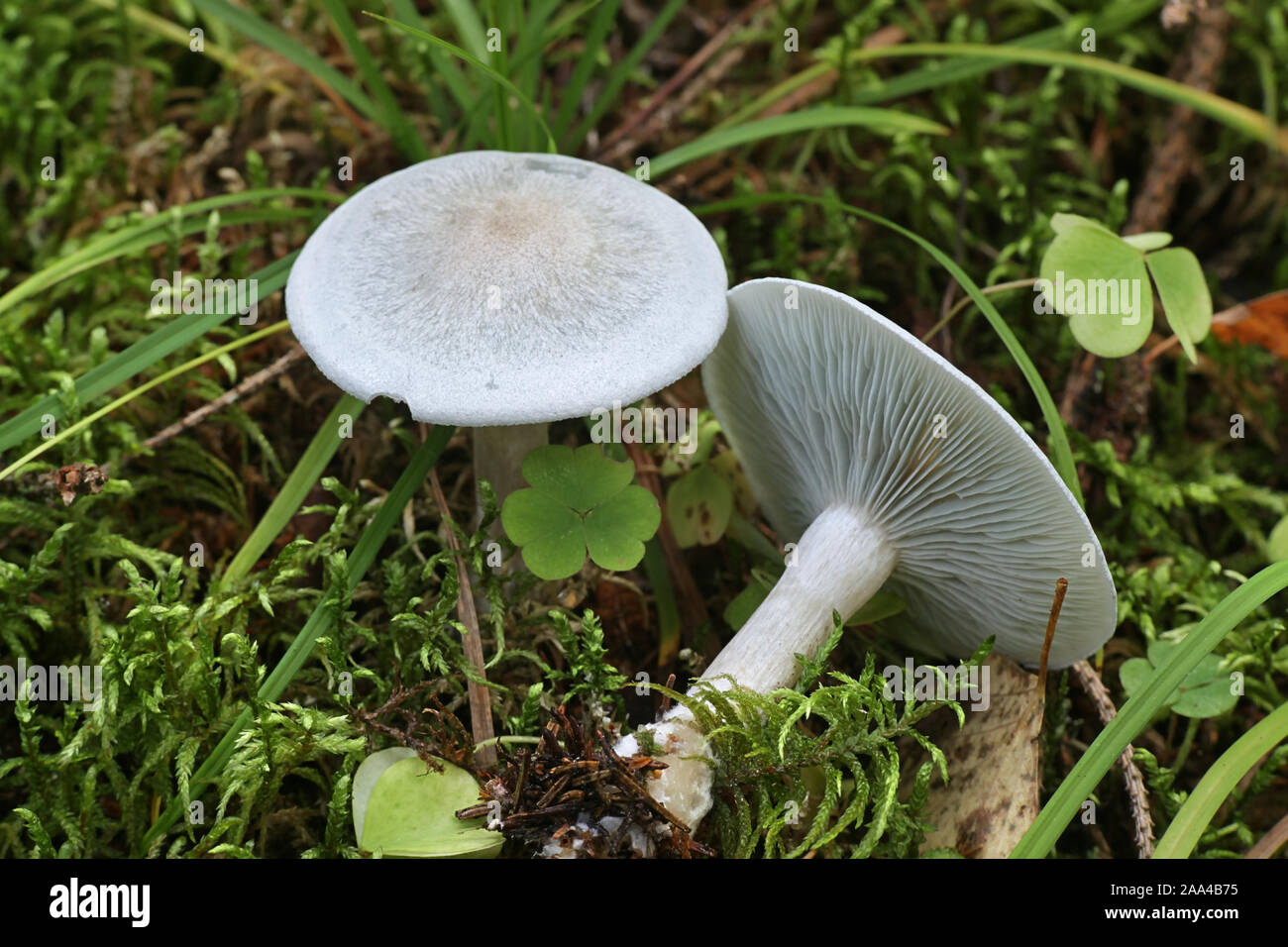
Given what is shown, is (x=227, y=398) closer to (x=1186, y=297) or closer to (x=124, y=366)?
(x=124, y=366)

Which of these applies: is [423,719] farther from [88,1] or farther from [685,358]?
[88,1]

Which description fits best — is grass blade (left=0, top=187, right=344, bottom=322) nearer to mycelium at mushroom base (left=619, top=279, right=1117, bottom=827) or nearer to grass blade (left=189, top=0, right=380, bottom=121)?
grass blade (left=189, top=0, right=380, bottom=121)

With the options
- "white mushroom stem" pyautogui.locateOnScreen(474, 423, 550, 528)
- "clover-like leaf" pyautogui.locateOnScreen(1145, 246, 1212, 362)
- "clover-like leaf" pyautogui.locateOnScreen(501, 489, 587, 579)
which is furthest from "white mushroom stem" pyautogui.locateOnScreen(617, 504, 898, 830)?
"clover-like leaf" pyautogui.locateOnScreen(1145, 246, 1212, 362)

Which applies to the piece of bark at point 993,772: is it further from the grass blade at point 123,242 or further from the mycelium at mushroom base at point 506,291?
the grass blade at point 123,242
